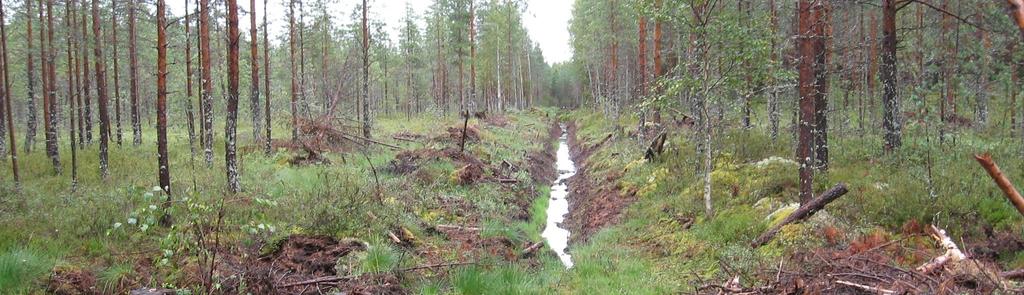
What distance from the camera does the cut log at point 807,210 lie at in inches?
311

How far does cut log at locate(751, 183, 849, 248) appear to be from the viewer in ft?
25.9

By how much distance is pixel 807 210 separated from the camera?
812 cm

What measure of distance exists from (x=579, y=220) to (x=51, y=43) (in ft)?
54.3

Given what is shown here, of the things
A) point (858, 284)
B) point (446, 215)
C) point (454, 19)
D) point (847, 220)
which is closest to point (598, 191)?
point (446, 215)

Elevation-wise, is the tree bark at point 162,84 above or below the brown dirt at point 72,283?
above

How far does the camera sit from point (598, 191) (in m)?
15.9

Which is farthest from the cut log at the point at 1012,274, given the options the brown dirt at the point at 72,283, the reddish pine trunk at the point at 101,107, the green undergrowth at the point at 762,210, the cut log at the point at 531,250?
the reddish pine trunk at the point at 101,107

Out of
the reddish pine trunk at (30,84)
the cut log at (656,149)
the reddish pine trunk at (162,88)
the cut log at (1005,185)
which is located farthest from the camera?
the reddish pine trunk at (30,84)

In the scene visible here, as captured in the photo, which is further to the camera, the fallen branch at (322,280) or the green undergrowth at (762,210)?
the green undergrowth at (762,210)

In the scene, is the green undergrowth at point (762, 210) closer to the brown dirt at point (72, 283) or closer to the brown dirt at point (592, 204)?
the brown dirt at point (592, 204)

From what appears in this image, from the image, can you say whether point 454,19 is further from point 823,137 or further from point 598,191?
point 823,137

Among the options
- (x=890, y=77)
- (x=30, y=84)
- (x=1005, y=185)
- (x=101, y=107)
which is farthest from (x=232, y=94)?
(x=890, y=77)

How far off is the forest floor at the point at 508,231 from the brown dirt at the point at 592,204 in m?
0.08

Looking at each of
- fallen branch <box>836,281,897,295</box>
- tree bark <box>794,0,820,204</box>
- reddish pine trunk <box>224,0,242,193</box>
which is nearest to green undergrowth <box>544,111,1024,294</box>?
tree bark <box>794,0,820,204</box>
